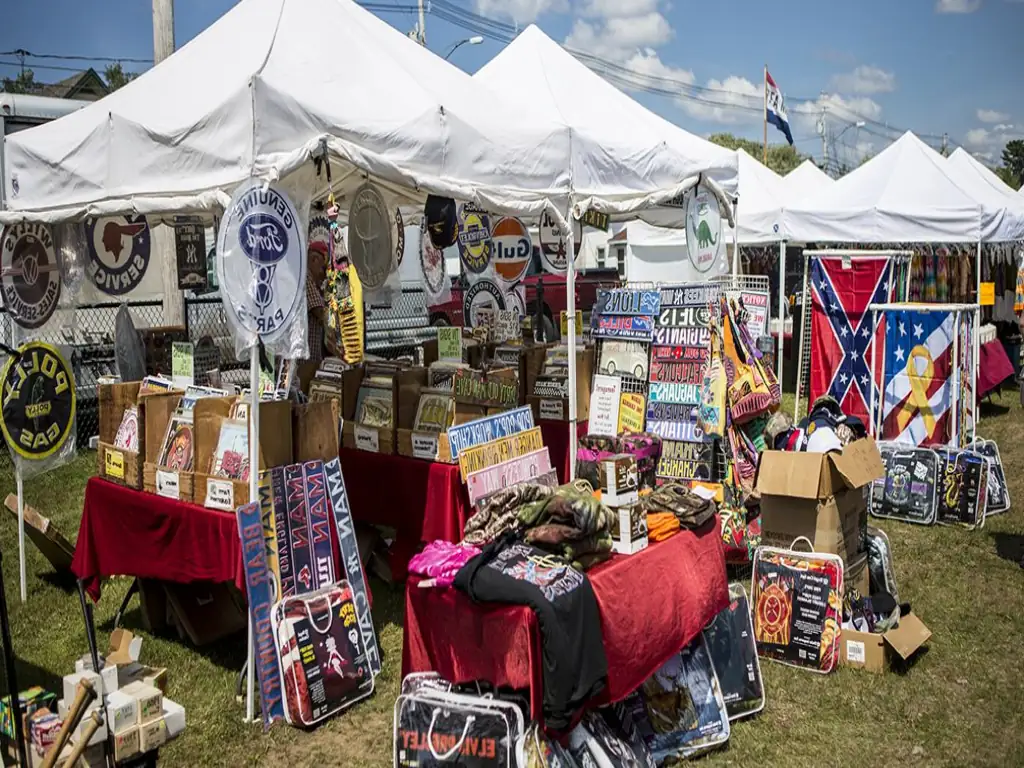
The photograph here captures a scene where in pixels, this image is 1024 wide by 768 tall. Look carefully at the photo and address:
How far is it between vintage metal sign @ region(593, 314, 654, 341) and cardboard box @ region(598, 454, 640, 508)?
208 centimetres

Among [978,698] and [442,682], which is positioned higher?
[442,682]

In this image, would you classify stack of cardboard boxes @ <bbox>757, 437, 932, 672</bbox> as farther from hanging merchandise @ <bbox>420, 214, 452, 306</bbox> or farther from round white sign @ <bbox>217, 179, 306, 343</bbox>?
hanging merchandise @ <bbox>420, 214, 452, 306</bbox>

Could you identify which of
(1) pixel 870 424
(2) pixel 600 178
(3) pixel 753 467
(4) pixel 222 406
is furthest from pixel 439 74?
(1) pixel 870 424

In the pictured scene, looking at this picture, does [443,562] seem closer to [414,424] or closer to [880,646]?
[414,424]

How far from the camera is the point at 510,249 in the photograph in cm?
851

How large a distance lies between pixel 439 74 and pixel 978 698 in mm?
4670

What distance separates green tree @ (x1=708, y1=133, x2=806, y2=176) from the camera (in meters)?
54.8

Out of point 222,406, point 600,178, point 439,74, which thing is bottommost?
point 222,406

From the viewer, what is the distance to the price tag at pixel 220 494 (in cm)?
433

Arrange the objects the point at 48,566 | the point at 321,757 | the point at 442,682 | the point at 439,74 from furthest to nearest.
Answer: the point at 48,566, the point at 439,74, the point at 321,757, the point at 442,682

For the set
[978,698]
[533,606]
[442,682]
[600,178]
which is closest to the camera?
[533,606]

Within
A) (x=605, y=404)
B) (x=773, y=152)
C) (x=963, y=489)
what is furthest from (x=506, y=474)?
(x=773, y=152)

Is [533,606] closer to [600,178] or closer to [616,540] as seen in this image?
[616,540]

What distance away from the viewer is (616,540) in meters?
3.65
